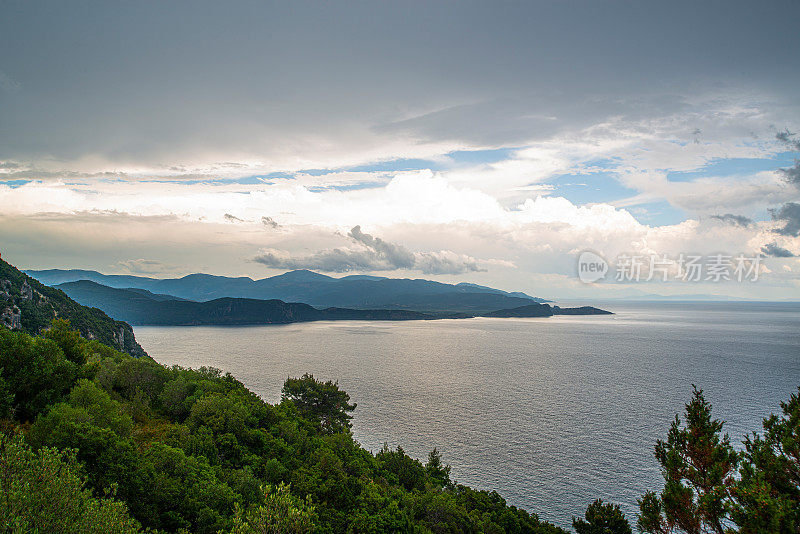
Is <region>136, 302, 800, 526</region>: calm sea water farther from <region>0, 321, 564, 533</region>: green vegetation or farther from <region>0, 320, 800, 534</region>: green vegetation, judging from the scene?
<region>0, 320, 800, 534</region>: green vegetation

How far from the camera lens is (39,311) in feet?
352

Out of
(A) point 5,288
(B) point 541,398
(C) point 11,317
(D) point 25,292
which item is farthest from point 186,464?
(D) point 25,292

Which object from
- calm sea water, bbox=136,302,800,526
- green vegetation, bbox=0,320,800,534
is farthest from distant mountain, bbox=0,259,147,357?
green vegetation, bbox=0,320,800,534

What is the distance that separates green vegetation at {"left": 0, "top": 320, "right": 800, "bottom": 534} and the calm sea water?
62.1 feet

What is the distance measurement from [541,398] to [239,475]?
8140cm

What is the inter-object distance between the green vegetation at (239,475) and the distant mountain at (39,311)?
67774mm

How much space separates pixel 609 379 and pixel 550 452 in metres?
65.4

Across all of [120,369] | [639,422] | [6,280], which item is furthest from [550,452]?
[6,280]

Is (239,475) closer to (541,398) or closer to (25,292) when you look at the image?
(541,398)

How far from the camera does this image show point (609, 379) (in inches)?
4609

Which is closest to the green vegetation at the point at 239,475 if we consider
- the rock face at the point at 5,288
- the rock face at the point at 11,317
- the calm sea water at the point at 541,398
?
the calm sea water at the point at 541,398

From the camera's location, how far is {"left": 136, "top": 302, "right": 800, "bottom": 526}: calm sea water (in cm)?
5619

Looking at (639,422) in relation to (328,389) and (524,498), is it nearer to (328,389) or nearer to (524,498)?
(524,498)

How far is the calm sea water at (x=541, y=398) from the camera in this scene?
184ft
